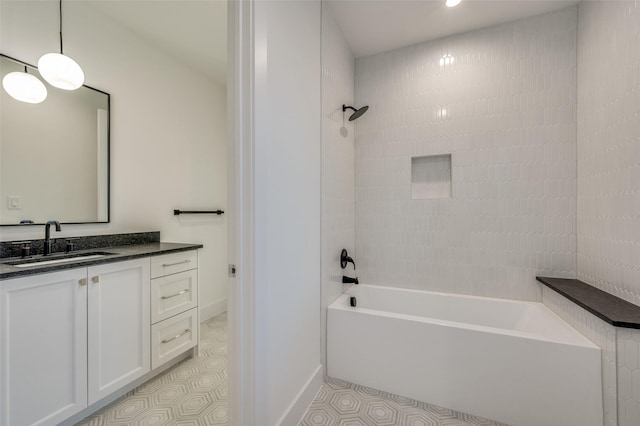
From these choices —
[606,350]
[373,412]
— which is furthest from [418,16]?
[373,412]

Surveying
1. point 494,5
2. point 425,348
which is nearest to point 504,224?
point 425,348

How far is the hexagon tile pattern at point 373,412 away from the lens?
142 centimetres

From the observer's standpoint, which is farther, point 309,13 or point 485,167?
point 485,167

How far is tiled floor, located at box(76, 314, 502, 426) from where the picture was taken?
1417 mm

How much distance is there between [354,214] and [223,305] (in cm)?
190

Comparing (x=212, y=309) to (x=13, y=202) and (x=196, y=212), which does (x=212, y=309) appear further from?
(x=13, y=202)

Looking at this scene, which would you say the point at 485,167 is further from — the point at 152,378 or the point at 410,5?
the point at 152,378

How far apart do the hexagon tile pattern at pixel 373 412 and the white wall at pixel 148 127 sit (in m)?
1.74

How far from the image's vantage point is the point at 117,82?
6.54ft

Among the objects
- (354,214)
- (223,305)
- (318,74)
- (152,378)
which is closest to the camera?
(318,74)

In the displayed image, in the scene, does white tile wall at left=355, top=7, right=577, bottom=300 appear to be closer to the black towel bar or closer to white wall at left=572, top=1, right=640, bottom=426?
white wall at left=572, top=1, right=640, bottom=426

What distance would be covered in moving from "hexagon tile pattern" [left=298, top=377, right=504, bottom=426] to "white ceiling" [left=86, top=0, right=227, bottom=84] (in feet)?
9.27

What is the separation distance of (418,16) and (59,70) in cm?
235

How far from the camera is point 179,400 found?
1.57 meters
